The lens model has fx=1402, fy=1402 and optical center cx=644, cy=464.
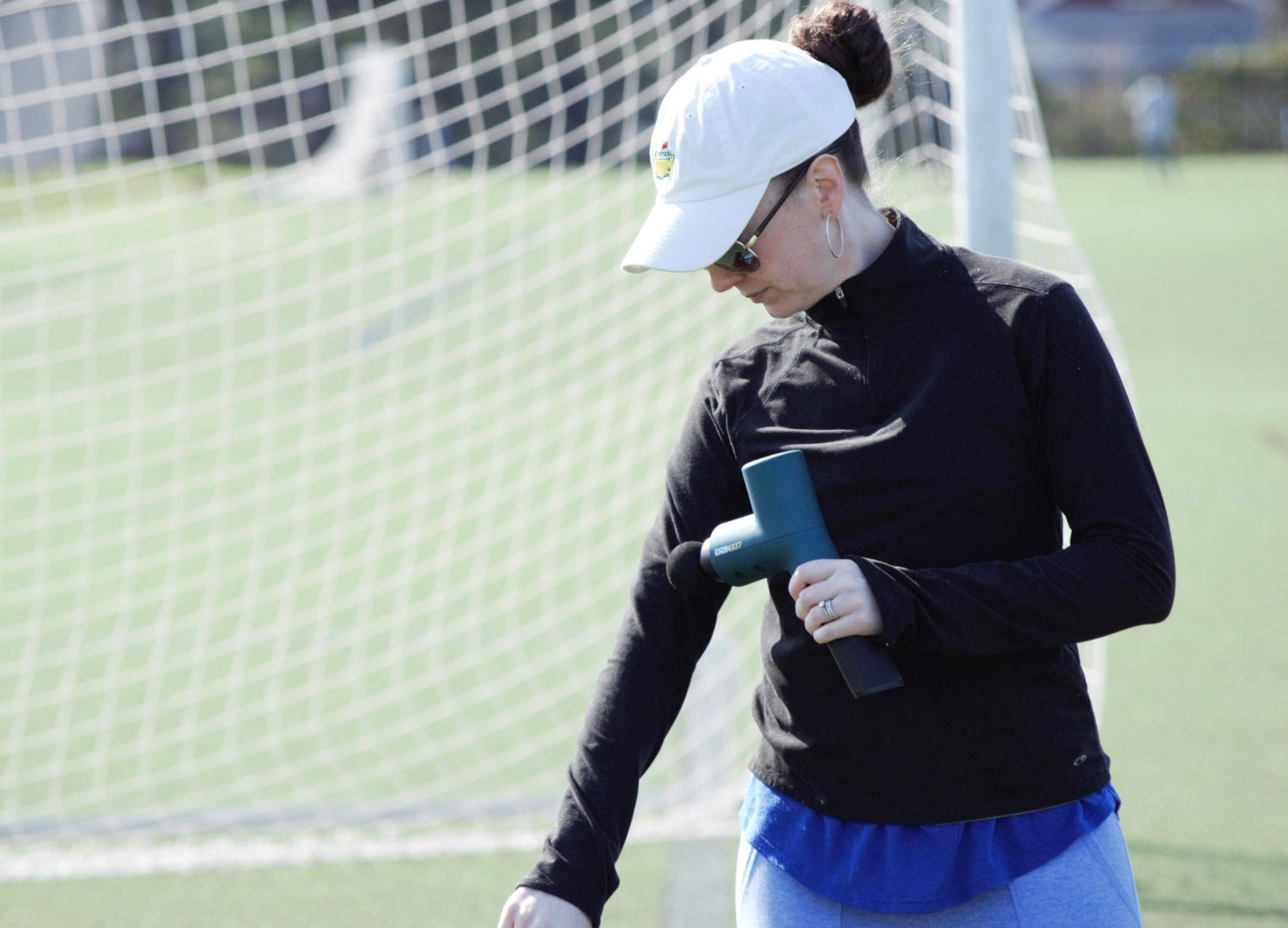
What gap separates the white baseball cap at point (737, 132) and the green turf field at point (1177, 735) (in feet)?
5.75

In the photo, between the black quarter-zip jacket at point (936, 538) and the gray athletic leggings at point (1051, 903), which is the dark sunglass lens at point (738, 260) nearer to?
the black quarter-zip jacket at point (936, 538)

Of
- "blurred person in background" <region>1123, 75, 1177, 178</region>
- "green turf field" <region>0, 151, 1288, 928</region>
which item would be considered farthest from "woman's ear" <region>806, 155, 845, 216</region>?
"blurred person in background" <region>1123, 75, 1177, 178</region>

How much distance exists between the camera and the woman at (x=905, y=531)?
1.26 metres

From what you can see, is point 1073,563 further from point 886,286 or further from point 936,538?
point 886,286

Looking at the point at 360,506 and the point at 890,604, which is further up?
the point at 890,604

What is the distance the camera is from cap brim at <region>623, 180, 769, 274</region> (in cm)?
133

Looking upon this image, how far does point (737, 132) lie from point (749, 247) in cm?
11

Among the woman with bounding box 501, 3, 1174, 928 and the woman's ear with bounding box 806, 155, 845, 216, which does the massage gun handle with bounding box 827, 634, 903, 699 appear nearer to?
the woman with bounding box 501, 3, 1174, 928

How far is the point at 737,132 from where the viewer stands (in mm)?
1321

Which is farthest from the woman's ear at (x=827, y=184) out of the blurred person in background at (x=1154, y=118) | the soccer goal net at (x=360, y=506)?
the blurred person in background at (x=1154, y=118)

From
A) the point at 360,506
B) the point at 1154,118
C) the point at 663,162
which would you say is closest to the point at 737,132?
the point at 663,162

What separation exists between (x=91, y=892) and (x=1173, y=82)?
1148 inches

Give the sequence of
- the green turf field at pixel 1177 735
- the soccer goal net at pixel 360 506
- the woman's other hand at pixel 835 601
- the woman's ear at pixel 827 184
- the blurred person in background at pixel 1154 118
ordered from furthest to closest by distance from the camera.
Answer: the blurred person in background at pixel 1154 118
the soccer goal net at pixel 360 506
the green turf field at pixel 1177 735
the woman's ear at pixel 827 184
the woman's other hand at pixel 835 601

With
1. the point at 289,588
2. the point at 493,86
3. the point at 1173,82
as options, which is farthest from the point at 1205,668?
the point at 1173,82
